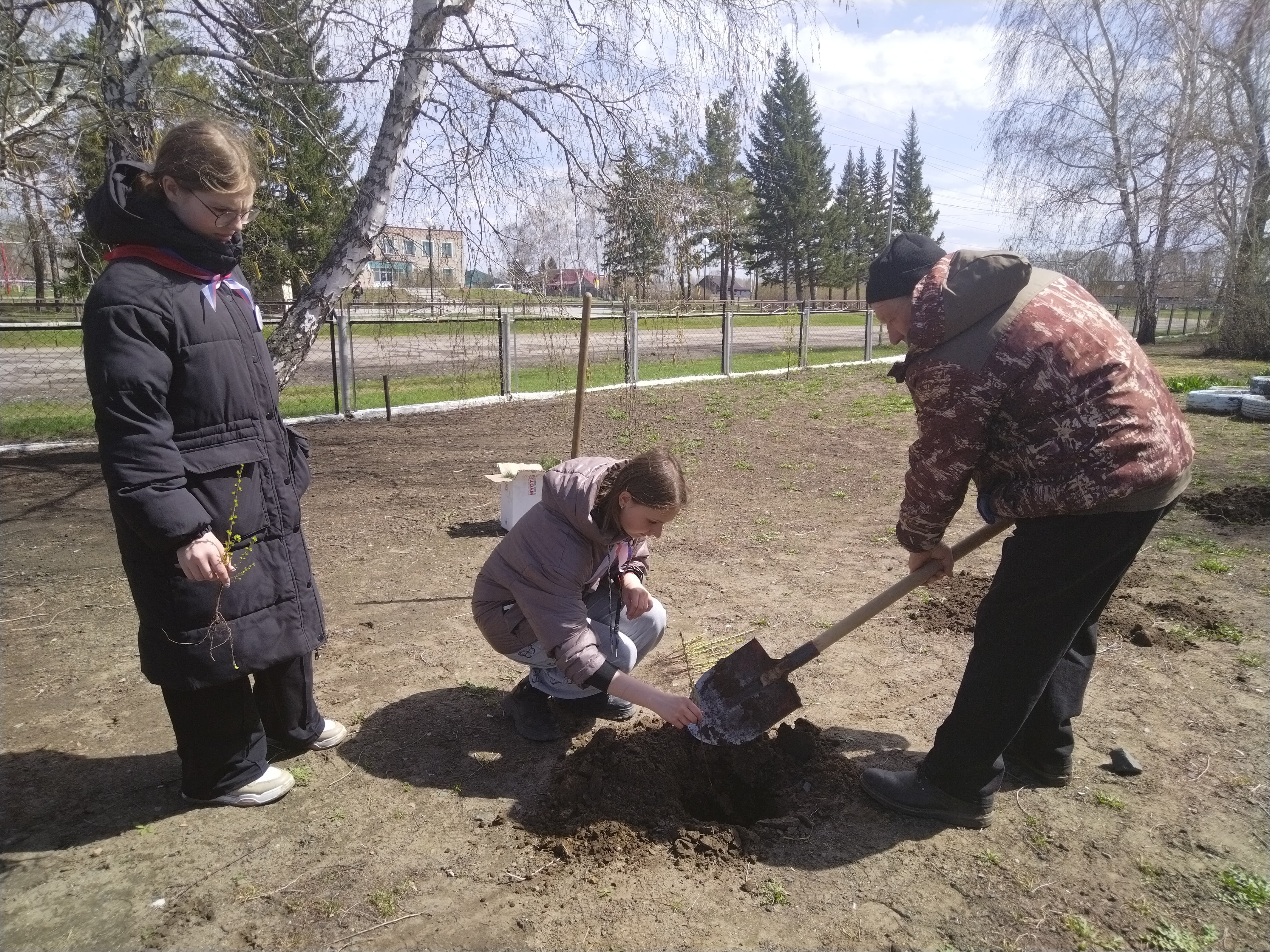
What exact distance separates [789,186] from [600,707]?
27.7 metres

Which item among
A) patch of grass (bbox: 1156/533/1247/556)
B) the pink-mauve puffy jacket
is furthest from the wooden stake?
patch of grass (bbox: 1156/533/1247/556)

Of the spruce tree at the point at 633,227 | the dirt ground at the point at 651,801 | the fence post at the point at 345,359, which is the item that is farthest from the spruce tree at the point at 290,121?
the dirt ground at the point at 651,801

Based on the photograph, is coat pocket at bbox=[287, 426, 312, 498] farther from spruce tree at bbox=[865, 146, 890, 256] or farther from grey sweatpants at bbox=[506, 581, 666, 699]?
spruce tree at bbox=[865, 146, 890, 256]

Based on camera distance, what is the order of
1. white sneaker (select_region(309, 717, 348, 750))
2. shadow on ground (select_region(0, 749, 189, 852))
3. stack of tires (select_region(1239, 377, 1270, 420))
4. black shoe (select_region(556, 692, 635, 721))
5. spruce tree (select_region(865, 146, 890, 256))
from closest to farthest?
1. shadow on ground (select_region(0, 749, 189, 852))
2. white sneaker (select_region(309, 717, 348, 750))
3. black shoe (select_region(556, 692, 635, 721))
4. stack of tires (select_region(1239, 377, 1270, 420))
5. spruce tree (select_region(865, 146, 890, 256))

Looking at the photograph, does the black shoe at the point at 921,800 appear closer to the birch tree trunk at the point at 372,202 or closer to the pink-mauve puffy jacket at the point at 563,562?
the pink-mauve puffy jacket at the point at 563,562

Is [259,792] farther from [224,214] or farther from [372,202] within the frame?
[372,202]

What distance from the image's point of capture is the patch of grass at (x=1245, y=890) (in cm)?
229

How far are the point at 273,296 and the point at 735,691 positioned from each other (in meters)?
10.2

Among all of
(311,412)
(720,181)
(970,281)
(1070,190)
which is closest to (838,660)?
(970,281)

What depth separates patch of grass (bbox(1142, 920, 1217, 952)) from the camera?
2158mm

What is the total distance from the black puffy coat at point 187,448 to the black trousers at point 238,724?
0.15 m

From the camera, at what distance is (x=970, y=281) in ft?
7.55

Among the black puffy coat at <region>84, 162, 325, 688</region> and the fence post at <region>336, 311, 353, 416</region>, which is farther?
the fence post at <region>336, 311, 353, 416</region>

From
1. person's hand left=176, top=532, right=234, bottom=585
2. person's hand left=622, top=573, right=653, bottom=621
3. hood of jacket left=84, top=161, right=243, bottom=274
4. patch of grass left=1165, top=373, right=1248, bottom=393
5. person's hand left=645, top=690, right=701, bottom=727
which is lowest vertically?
person's hand left=645, top=690, right=701, bottom=727
